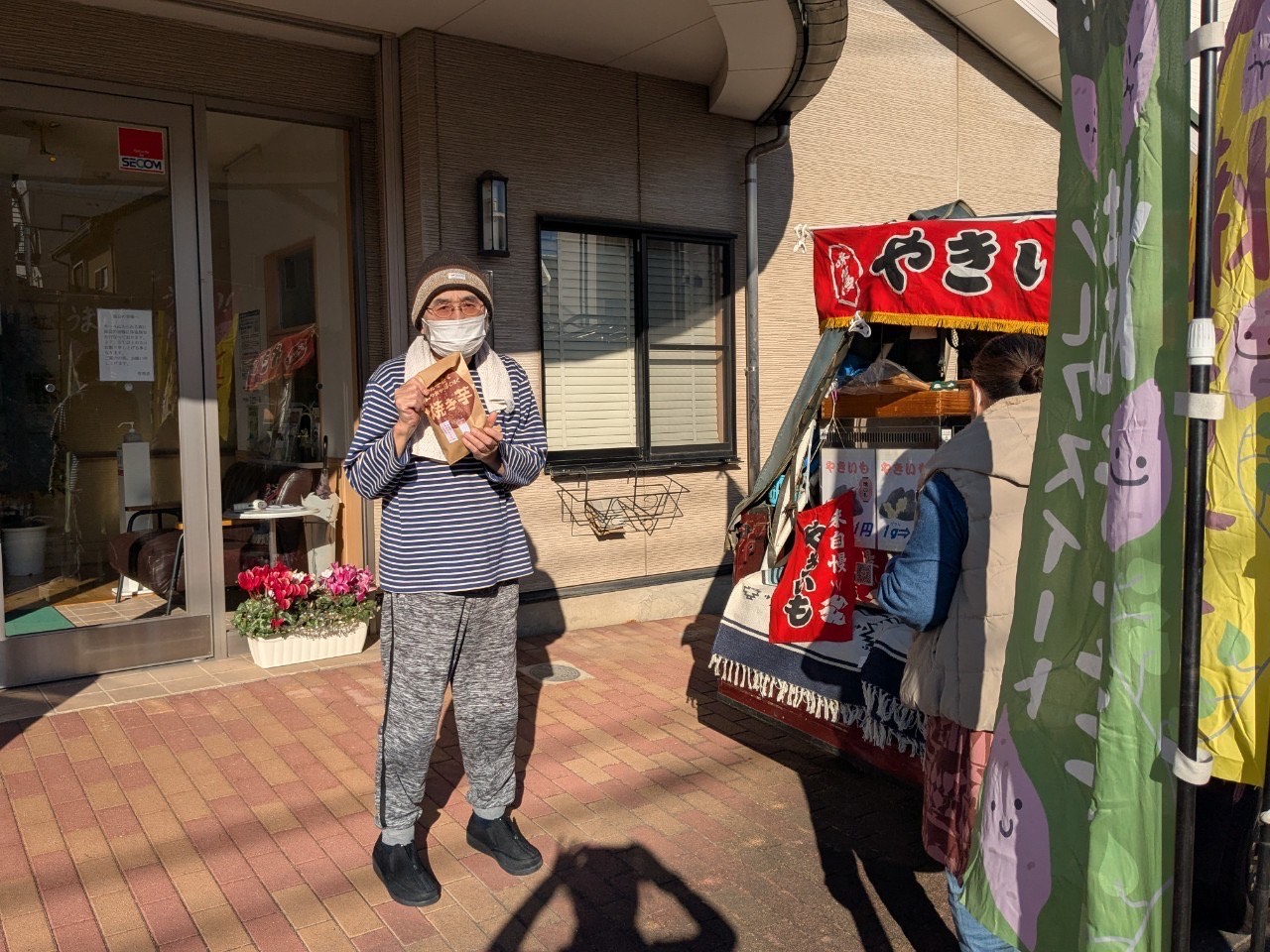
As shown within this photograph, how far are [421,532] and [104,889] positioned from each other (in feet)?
5.34

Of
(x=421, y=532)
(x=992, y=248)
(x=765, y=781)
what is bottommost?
(x=765, y=781)

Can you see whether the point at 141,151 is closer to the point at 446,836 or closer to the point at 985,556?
the point at 446,836

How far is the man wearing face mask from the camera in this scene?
11.3ft

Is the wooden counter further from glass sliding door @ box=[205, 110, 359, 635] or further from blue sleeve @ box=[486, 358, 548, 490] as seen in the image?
glass sliding door @ box=[205, 110, 359, 635]

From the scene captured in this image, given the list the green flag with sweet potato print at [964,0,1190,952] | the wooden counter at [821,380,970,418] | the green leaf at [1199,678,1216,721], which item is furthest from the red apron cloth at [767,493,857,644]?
the green leaf at [1199,678,1216,721]

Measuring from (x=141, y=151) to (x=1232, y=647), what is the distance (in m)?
5.96

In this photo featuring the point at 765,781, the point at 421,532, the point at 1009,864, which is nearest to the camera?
the point at 1009,864

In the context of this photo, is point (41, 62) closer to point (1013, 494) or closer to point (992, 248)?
point (992, 248)

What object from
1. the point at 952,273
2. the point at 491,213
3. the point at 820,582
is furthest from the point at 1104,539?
the point at 491,213

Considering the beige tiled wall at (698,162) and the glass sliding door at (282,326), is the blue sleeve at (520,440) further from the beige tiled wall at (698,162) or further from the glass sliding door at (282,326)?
the glass sliding door at (282,326)

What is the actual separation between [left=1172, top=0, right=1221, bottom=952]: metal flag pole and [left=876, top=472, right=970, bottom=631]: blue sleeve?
103cm

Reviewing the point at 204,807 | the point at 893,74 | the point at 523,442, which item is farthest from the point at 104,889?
the point at 893,74

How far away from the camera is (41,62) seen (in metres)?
5.48

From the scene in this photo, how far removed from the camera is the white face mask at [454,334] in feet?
11.3
